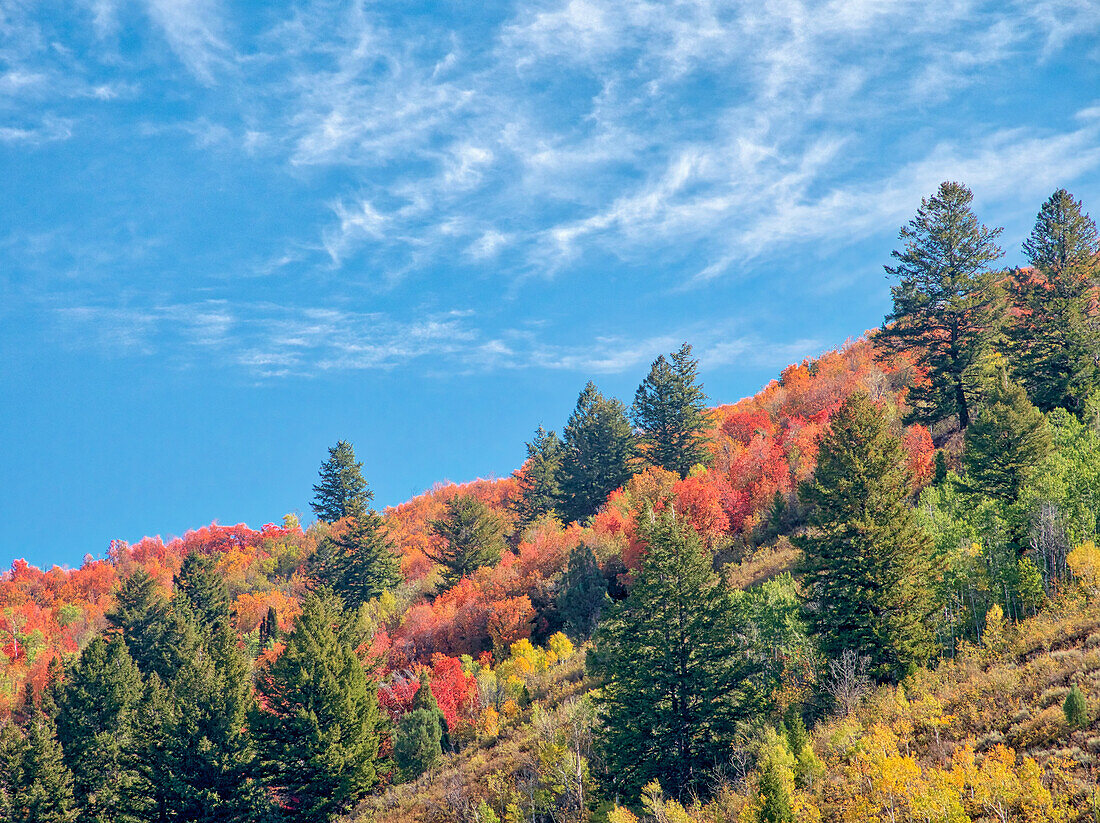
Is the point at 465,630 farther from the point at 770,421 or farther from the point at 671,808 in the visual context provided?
the point at 770,421

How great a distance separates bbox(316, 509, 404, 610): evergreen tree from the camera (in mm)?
60656

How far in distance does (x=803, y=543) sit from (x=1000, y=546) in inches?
342

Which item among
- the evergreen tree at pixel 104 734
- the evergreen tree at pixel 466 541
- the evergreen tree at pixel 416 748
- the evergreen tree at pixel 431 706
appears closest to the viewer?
the evergreen tree at pixel 416 748

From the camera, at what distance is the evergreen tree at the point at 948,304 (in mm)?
44625

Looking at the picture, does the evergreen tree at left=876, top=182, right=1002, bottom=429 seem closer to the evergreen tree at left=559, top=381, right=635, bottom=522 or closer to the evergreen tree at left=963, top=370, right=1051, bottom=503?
the evergreen tree at left=963, top=370, right=1051, bottom=503

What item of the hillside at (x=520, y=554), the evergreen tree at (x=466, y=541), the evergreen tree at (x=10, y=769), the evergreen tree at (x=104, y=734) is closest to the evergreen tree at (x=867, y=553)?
the hillside at (x=520, y=554)

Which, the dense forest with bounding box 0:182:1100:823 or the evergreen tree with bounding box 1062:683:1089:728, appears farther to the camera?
the dense forest with bounding box 0:182:1100:823

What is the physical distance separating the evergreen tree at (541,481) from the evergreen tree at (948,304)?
114 ft

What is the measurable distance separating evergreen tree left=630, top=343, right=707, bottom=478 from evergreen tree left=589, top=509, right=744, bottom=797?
34.0 metres

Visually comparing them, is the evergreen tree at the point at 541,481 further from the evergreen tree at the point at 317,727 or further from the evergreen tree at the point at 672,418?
the evergreen tree at the point at 317,727

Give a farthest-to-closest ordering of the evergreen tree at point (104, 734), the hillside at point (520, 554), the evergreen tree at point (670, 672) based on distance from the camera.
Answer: the hillside at point (520, 554) < the evergreen tree at point (104, 734) < the evergreen tree at point (670, 672)

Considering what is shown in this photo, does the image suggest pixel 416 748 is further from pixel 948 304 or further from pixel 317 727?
pixel 948 304

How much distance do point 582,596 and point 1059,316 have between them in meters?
36.0

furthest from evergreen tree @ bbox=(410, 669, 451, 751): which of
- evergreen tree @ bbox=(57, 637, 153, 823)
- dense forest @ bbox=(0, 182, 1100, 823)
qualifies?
evergreen tree @ bbox=(57, 637, 153, 823)
